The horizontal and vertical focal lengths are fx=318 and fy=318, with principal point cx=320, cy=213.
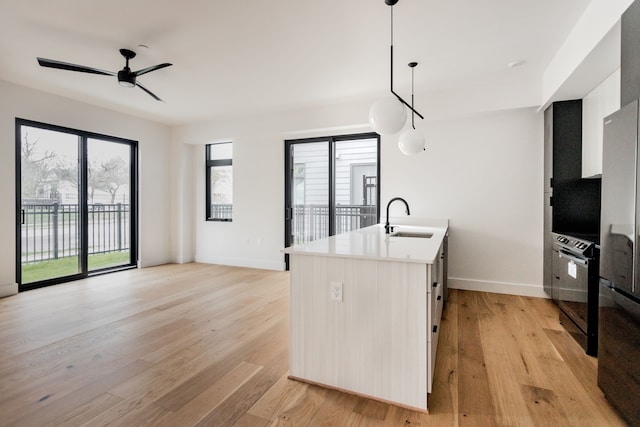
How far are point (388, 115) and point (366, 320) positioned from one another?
4.57 ft

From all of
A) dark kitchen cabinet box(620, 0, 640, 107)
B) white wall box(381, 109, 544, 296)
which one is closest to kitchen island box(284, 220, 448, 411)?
dark kitchen cabinet box(620, 0, 640, 107)

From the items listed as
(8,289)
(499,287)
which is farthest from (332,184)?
(8,289)

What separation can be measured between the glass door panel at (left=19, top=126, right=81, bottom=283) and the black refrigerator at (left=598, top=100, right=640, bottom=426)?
6.13m

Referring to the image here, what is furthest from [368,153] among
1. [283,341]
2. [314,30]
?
[283,341]

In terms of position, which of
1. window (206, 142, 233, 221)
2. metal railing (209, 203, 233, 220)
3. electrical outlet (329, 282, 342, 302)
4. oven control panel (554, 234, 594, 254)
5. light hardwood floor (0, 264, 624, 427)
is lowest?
light hardwood floor (0, 264, 624, 427)

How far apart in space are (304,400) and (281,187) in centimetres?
412

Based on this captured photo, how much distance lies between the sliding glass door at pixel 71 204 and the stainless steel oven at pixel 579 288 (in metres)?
6.24

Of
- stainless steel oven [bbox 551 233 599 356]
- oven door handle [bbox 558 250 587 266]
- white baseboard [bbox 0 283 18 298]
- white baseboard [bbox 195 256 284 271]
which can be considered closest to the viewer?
stainless steel oven [bbox 551 233 599 356]

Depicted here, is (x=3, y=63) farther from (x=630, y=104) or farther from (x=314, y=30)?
(x=630, y=104)

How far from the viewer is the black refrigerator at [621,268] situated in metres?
1.60

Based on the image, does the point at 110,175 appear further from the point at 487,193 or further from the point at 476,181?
the point at 487,193

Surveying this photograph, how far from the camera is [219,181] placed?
6391 mm

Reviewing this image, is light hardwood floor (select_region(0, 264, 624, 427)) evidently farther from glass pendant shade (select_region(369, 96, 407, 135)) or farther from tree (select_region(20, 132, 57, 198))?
glass pendant shade (select_region(369, 96, 407, 135))

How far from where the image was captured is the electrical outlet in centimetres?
196
